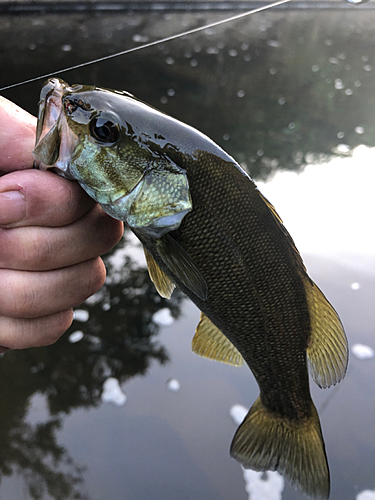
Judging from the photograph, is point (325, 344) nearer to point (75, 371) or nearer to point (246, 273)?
point (246, 273)

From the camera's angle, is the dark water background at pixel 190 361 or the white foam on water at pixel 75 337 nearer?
the dark water background at pixel 190 361

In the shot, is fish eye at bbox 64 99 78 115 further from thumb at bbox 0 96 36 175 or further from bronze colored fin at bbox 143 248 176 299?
bronze colored fin at bbox 143 248 176 299

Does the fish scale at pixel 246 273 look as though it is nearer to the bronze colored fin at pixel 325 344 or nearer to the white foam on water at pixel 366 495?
the bronze colored fin at pixel 325 344

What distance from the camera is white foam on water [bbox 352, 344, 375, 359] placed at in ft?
6.61

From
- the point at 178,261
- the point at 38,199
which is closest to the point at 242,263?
the point at 178,261

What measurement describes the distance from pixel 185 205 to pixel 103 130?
0.21 metres

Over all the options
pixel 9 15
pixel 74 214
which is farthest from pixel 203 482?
pixel 9 15

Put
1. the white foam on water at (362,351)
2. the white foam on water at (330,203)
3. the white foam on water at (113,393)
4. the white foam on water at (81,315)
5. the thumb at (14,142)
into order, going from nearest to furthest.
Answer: the thumb at (14,142), the white foam on water at (113,393), the white foam on water at (362,351), the white foam on water at (81,315), the white foam on water at (330,203)

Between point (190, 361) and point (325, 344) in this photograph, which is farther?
point (190, 361)

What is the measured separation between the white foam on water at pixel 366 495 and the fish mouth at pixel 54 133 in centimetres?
154

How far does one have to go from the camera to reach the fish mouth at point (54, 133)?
788 millimetres

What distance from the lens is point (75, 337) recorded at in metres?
2.16

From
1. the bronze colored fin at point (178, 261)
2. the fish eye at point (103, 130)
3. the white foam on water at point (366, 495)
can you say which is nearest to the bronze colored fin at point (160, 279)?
the bronze colored fin at point (178, 261)

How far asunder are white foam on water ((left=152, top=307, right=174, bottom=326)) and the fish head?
1.44m
